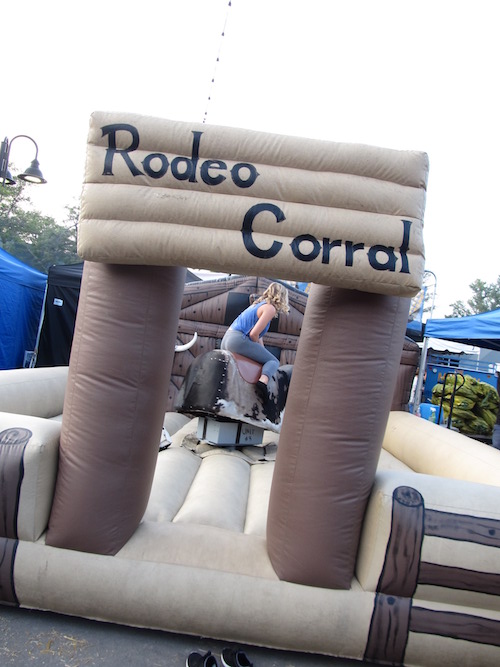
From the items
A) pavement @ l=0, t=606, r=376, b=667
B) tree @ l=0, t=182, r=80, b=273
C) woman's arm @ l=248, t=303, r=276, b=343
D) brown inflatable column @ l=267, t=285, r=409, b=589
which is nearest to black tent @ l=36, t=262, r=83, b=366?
woman's arm @ l=248, t=303, r=276, b=343

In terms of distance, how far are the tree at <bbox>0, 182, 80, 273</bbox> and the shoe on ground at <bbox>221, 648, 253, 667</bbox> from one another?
94.6 feet

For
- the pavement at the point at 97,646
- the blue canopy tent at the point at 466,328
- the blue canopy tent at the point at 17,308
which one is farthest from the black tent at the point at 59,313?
the pavement at the point at 97,646

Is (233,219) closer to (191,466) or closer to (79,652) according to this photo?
(79,652)

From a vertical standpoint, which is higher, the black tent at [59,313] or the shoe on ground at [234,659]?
the black tent at [59,313]

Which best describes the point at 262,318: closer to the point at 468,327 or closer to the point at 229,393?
the point at 229,393

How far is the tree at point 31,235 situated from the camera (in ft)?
94.7

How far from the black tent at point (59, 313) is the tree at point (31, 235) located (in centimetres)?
2204

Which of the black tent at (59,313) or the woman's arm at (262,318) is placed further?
the black tent at (59,313)

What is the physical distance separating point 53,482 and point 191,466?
48.0 inches

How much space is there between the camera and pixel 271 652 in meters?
1.59

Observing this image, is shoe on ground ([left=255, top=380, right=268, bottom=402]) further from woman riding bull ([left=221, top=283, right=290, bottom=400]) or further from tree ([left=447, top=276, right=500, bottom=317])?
tree ([left=447, top=276, right=500, bottom=317])

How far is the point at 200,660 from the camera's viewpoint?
1433 mm

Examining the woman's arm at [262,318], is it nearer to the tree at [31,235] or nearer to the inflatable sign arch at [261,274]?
the inflatable sign arch at [261,274]

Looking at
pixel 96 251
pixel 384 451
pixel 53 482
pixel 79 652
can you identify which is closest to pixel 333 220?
pixel 96 251
